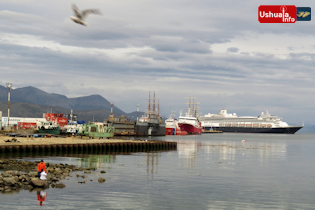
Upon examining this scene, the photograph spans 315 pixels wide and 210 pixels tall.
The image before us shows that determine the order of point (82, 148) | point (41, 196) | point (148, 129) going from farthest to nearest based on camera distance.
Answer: point (148, 129) → point (82, 148) → point (41, 196)

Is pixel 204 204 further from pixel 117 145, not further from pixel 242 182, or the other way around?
pixel 117 145

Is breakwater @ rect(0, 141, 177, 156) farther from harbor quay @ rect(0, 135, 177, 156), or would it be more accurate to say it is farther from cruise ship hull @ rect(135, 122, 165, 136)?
cruise ship hull @ rect(135, 122, 165, 136)

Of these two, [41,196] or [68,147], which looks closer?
[41,196]

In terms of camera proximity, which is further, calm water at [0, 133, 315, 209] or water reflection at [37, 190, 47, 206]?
calm water at [0, 133, 315, 209]

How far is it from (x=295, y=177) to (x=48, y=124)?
8615 centimetres

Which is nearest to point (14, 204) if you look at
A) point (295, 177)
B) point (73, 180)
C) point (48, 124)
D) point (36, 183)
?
point (36, 183)

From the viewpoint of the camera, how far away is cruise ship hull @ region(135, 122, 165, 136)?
559ft

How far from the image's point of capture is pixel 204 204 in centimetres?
2758

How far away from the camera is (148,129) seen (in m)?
175

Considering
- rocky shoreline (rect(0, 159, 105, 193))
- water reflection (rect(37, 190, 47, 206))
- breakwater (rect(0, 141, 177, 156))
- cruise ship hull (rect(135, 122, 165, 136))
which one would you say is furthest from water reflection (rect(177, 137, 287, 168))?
cruise ship hull (rect(135, 122, 165, 136))

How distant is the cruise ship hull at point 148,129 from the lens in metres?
170

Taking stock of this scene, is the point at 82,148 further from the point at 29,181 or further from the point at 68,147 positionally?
the point at 29,181

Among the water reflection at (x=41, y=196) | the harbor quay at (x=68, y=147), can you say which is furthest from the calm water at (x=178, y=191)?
the harbor quay at (x=68, y=147)

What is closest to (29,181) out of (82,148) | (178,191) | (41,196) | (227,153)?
(41,196)
